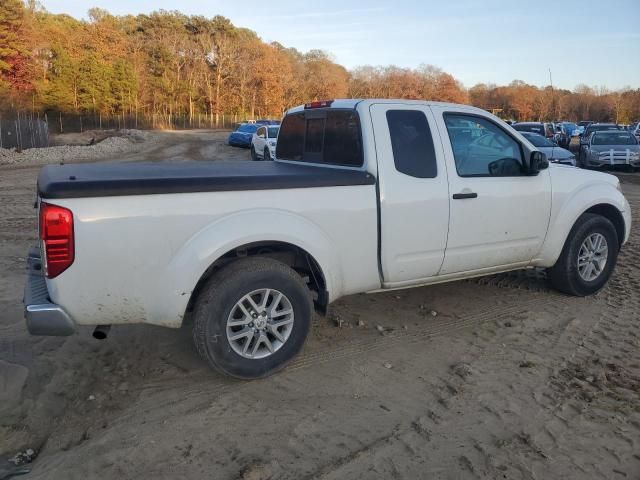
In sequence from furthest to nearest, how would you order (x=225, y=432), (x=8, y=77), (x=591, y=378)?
(x=8, y=77) → (x=591, y=378) → (x=225, y=432)

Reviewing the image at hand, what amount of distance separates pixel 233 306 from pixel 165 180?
95cm

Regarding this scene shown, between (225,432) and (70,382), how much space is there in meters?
1.40

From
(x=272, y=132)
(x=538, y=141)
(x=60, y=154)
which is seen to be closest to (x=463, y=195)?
(x=538, y=141)

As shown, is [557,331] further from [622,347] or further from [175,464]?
[175,464]

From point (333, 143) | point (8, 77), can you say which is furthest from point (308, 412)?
point (8, 77)

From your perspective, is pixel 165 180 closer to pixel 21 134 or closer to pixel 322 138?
pixel 322 138

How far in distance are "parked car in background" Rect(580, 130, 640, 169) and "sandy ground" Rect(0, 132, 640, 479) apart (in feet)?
56.4

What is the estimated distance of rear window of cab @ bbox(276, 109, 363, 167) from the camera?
4676mm

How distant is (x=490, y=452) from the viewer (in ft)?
10.3

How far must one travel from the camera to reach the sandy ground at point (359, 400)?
3.08 meters

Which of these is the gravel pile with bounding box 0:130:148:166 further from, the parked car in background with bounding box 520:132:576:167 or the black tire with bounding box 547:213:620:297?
the black tire with bounding box 547:213:620:297

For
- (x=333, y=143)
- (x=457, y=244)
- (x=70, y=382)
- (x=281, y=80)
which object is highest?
(x=281, y=80)

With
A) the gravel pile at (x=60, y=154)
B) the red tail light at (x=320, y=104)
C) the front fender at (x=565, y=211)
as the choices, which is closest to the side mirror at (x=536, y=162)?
the front fender at (x=565, y=211)

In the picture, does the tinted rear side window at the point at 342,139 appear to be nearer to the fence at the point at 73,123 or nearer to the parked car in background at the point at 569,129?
the fence at the point at 73,123
